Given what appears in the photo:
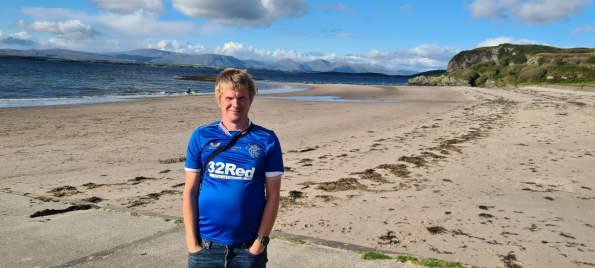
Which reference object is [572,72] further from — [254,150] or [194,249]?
[194,249]

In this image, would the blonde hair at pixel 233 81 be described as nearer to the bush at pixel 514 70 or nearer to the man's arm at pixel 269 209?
the man's arm at pixel 269 209

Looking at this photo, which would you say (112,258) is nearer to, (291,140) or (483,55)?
(291,140)

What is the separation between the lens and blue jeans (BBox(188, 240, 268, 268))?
234 centimetres

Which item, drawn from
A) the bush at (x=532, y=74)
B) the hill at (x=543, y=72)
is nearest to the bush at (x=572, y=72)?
the hill at (x=543, y=72)

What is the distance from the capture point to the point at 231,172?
7.34ft

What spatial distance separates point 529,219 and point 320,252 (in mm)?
3610

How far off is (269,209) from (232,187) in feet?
0.90

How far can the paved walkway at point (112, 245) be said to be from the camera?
3922 millimetres

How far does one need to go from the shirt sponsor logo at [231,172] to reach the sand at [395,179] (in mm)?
3065

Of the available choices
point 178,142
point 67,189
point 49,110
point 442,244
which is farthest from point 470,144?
point 49,110

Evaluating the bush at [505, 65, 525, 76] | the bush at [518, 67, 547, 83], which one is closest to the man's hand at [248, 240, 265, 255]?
the bush at [518, 67, 547, 83]

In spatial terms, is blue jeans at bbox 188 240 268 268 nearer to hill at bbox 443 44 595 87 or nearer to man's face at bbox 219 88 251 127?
man's face at bbox 219 88 251 127

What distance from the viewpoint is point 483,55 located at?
132 metres

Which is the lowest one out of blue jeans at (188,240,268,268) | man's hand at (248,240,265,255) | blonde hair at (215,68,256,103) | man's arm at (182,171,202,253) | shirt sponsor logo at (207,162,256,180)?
blue jeans at (188,240,268,268)
